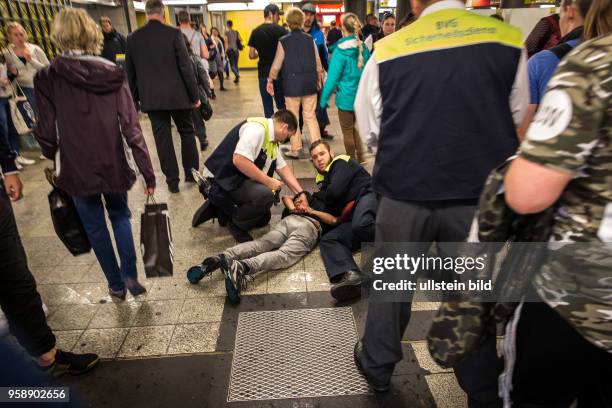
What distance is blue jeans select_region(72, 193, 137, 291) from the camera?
2404 millimetres

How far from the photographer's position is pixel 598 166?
869 millimetres

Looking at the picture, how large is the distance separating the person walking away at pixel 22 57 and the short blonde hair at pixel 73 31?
373cm

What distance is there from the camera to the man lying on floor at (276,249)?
2750mm

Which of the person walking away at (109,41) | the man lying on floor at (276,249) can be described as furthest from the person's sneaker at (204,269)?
the person walking away at (109,41)

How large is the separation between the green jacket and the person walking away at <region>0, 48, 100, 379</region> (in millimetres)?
3297

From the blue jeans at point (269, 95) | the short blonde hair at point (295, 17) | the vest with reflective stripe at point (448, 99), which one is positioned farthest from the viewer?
the blue jeans at point (269, 95)

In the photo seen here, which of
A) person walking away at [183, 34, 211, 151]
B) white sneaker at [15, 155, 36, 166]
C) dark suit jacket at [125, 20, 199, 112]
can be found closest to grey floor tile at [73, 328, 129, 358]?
dark suit jacket at [125, 20, 199, 112]

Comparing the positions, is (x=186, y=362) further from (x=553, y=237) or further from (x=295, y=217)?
(x=553, y=237)

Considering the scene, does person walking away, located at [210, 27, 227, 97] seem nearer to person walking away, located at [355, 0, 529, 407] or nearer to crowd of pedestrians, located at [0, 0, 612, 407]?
crowd of pedestrians, located at [0, 0, 612, 407]

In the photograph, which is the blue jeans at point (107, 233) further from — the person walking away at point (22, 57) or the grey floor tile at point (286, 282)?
the person walking away at point (22, 57)

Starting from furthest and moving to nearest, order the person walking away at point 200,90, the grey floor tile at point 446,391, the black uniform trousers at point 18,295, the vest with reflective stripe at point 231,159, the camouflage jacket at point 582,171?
the person walking away at point 200,90
the vest with reflective stripe at point 231,159
the grey floor tile at point 446,391
the black uniform trousers at point 18,295
the camouflage jacket at point 582,171

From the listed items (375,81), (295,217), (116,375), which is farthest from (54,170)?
(375,81)

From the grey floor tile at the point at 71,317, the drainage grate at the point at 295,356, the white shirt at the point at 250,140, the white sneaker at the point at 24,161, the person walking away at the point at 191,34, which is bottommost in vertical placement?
the drainage grate at the point at 295,356

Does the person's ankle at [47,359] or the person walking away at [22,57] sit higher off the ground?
the person walking away at [22,57]
